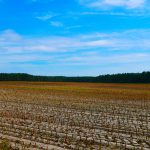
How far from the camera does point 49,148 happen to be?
11859 millimetres

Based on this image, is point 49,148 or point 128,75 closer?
point 49,148

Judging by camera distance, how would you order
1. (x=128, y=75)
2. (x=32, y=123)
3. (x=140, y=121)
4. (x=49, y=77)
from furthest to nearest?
(x=49, y=77), (x=128, y=75), (x=140, y=121), (x=32, y=123)

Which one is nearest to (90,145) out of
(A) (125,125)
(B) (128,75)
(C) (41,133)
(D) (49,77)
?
(C) (41,133)

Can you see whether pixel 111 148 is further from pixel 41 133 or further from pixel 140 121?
pixel 140 121

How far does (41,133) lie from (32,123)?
2.97 m

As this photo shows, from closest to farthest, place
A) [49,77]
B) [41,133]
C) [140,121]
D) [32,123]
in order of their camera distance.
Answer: [41,133]
[32,123]
[140,121]
[49,77]

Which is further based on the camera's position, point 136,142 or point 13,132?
point 13,132

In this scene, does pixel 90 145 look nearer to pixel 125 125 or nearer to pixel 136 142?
pixel 136 142

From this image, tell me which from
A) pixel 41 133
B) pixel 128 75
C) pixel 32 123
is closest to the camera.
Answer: pixel 41 133

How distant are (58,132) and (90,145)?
271 cm

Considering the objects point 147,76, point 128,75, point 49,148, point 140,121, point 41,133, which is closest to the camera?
point 49,148

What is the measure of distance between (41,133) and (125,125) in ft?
15.7

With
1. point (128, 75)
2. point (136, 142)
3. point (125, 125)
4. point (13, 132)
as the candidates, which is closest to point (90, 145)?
point (136, 142)

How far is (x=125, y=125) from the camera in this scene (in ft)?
57.8
